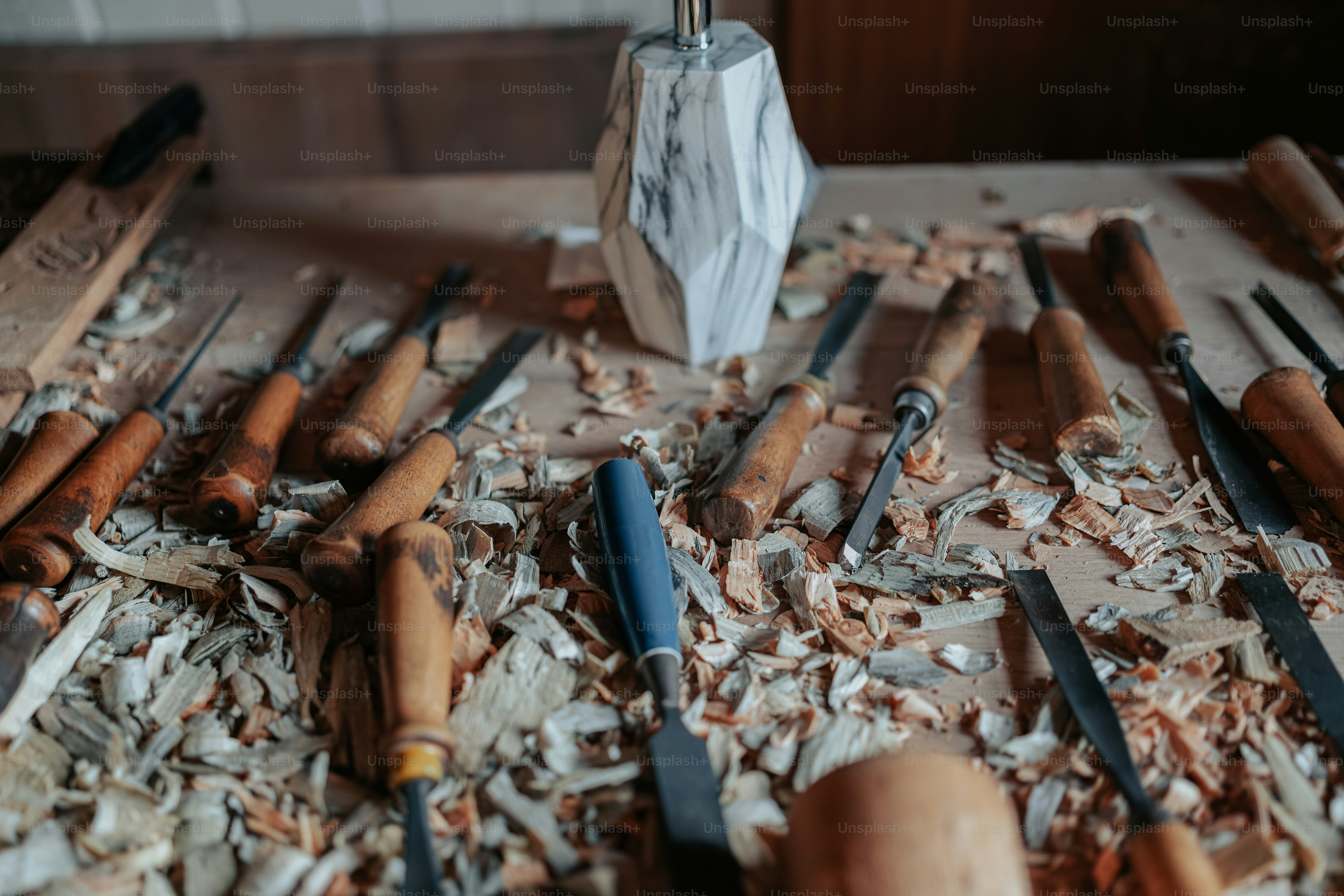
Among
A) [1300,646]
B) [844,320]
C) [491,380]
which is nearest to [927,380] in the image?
[844,320]

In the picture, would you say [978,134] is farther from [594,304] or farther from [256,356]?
[256,356]

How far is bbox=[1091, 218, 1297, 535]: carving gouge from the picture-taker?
90 centimetres

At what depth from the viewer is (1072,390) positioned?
100 centimetres

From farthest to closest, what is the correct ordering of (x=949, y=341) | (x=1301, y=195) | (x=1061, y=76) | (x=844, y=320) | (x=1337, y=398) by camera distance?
1. (x=1061, y=76)
2. (x=1301, y=195)
3. (x=844, y=320)
4. (x=949, y=341)
5. (x=1337, y=398)

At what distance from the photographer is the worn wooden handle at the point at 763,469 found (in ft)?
2.88

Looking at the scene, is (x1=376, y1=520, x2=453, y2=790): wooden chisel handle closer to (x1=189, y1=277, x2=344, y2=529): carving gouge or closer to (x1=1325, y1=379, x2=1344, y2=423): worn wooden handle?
(x1=189, y1=277, x2=344, y2=529): carving gouge

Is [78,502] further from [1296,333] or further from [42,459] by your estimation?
[1296,333]

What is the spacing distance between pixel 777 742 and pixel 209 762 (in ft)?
1.55

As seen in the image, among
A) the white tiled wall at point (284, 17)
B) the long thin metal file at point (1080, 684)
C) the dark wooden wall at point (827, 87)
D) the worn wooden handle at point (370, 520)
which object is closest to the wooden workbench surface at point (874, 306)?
the long thin metal file at point (1080, 684)

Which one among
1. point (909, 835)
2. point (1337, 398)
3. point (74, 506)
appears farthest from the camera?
point (1337, 398)

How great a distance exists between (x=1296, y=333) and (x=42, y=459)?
1.49m

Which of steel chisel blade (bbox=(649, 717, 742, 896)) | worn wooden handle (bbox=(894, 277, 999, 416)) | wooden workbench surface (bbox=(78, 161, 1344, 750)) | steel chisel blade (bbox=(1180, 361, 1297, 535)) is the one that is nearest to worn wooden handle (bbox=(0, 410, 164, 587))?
wooden workbench surface (bbox=(78, 161, 1344, 750))

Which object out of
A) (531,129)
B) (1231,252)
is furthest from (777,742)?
(531,129)

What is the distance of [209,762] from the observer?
27.9 inches
